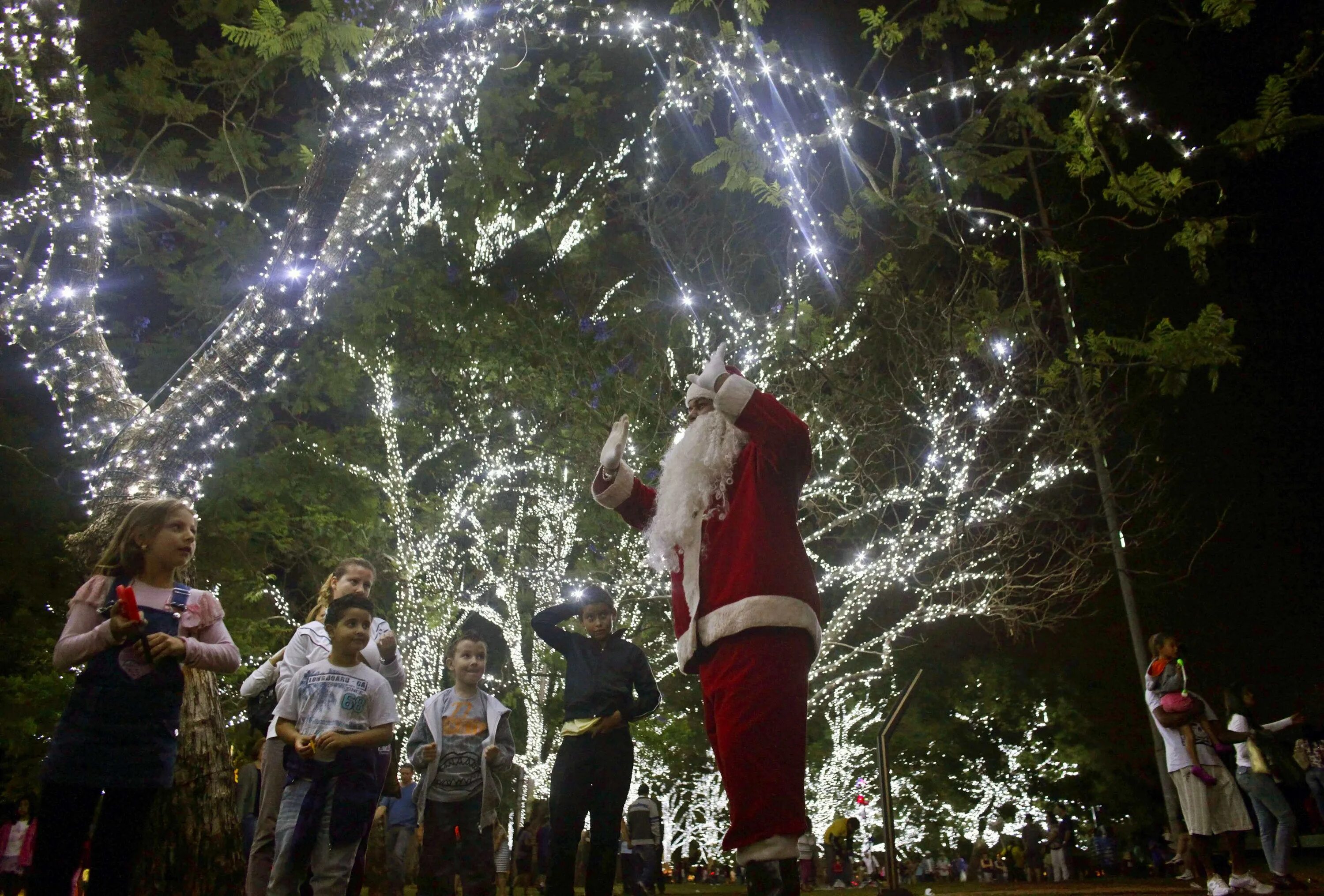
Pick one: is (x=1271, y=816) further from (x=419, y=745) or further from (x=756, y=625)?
(x=419, y=745)

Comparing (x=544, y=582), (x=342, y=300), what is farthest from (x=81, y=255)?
(x=544, y=582)

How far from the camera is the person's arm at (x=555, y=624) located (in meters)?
4.67

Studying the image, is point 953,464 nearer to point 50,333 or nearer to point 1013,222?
point 1013,222

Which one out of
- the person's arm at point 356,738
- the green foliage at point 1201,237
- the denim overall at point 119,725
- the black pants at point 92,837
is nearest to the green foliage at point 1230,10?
the green foliage at point 1201,237

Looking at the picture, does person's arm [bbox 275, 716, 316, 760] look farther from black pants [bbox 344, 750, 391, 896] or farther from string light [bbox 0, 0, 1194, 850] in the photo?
string light [bbox 0, 0, 1194, 850]

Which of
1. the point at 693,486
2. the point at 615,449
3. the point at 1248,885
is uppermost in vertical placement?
the point at 615,449

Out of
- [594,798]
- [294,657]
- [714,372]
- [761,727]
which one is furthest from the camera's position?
[294,657]

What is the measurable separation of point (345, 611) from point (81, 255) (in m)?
3.83

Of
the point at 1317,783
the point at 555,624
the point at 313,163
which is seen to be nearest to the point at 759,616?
the point at 555,624

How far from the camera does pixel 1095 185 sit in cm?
1169

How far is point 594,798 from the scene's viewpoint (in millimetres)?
4203

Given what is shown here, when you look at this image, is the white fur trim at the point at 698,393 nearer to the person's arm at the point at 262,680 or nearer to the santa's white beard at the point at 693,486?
the santa's white beard at the point at 693,486

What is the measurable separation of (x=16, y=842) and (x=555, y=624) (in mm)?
10486

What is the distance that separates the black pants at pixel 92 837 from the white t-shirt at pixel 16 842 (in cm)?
1047
